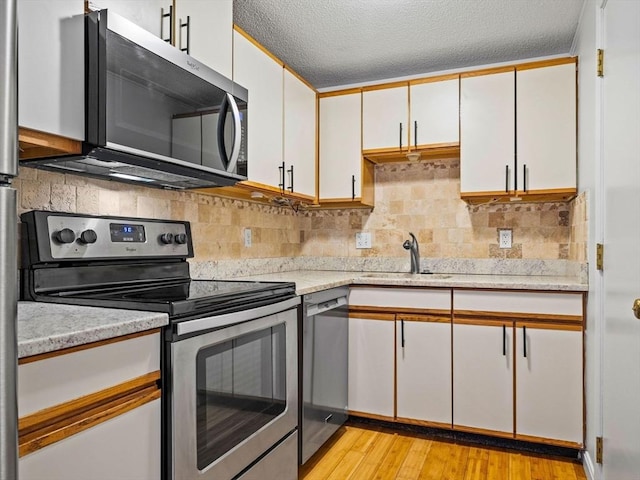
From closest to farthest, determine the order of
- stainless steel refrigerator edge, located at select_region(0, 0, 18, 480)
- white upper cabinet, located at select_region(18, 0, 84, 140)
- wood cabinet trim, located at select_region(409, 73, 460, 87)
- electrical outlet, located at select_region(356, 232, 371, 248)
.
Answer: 1. stainless steel refrigerator edge, located at select_region(0, 0, 18, 480)
2. white upper cabinet, located at select_region(18, 0, 84, 140)
3. wood cabinet trim, located at select_region(409, 73, 460, 87)
4. electrical outlet, located at select_region(356, 232, 371, 248)

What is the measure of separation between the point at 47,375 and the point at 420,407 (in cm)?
214

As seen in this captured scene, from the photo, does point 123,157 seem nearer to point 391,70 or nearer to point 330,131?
point 330,131

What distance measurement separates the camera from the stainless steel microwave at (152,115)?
1.37 m

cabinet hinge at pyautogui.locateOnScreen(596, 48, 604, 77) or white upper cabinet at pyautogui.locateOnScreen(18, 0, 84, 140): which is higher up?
cabinet hinge at pyautogui.locateOnScreen(596, 48, 604, 77)

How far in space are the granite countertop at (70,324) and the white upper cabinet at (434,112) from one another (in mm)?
2169

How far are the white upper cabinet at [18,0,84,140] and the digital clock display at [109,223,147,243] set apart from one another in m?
0.52

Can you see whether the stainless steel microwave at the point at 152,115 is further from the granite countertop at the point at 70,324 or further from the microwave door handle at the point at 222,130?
the granite countertop at the point at 70,324

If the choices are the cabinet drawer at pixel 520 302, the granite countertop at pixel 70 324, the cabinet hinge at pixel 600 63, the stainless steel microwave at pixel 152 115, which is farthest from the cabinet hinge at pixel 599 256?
the granite countertop at pixel 70 324

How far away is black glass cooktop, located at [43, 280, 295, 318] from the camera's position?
4.37 feet

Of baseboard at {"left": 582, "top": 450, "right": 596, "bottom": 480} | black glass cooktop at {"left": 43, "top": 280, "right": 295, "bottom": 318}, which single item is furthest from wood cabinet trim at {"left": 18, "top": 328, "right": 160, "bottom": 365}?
baseboard at {"left": 582, "top": 450, "right": 596, "bottom": 480}

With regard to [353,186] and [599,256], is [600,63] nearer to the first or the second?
[599,256]

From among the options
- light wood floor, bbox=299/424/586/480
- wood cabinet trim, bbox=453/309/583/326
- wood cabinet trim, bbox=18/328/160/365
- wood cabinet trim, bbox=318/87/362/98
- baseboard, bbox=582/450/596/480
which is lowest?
light wood floor, bbox=299/424/586/480

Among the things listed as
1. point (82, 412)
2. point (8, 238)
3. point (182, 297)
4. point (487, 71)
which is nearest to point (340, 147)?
point (487, 71)

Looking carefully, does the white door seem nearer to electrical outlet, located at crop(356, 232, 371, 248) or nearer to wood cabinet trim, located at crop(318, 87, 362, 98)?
wood cabinet trim, located at crop(318, 87, 362, 98)
